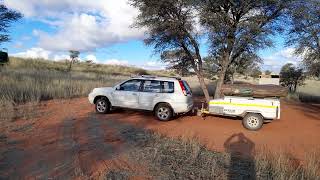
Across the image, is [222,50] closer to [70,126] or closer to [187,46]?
[187,46]

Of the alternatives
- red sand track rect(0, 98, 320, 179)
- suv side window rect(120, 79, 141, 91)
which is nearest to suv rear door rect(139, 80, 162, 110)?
suv side window rect(120, 79, 141, 91)

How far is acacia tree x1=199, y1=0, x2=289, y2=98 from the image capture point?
673 inches

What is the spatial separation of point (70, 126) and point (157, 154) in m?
4.48

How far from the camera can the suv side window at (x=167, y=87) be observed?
1413 centimetres

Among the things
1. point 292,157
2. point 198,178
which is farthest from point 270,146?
point 198,178

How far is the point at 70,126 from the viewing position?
39.2 ft

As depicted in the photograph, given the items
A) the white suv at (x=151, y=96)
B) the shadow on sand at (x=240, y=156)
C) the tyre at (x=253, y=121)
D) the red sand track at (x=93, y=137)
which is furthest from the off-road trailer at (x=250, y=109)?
the white suv at (x=151, y=96)

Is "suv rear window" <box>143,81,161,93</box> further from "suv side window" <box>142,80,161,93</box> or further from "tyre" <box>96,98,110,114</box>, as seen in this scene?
"tyre" <box>96,98,110,114</box>

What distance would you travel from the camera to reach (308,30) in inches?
831

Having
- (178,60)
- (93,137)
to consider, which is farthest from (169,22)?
(93,137)

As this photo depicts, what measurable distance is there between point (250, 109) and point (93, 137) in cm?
593

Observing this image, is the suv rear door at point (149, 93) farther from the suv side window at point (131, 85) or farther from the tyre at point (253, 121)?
the tyre at point (253, 121)

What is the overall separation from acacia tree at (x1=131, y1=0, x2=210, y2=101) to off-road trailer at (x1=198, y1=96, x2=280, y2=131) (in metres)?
4.41

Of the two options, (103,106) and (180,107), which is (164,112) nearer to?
(180,107)
